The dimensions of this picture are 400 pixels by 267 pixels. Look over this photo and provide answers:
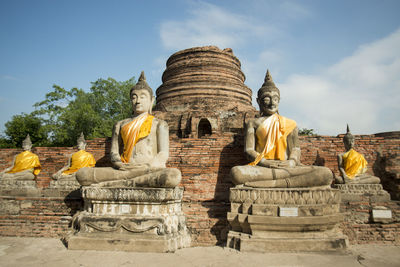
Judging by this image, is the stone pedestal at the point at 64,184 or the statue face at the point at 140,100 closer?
the statue face at the point at 140,100

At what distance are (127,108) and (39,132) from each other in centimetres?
946

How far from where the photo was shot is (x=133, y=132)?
17.5 ft

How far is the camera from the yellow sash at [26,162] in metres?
7.88

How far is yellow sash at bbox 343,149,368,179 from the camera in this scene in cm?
675

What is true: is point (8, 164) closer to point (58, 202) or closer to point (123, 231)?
point (58, 202)

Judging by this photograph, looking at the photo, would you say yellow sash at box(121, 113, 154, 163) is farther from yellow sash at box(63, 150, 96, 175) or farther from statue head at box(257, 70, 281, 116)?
yellow sash at box(63, 150, 96, 175)

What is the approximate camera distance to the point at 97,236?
13.8 ft

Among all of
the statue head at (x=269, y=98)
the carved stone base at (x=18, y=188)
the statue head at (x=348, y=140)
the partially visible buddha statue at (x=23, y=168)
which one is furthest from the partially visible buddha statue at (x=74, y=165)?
the statue head at (x=348, y=140)

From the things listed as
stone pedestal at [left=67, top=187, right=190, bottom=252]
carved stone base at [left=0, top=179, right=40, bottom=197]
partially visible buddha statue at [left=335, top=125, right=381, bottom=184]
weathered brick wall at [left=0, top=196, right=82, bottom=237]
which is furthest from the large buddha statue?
carved stone base at [left=0, top=179, right=40, bottom=197]

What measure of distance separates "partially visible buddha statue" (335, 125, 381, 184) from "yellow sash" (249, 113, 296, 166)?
2.20 meters

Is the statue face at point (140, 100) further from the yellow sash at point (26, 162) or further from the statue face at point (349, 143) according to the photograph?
the statue face at point (349, 143)

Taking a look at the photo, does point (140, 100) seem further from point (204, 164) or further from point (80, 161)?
point (80, 161)

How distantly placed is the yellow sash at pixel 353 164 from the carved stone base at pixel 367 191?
285 millimetres

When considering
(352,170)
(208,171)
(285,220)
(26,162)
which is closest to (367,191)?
(352,170)
